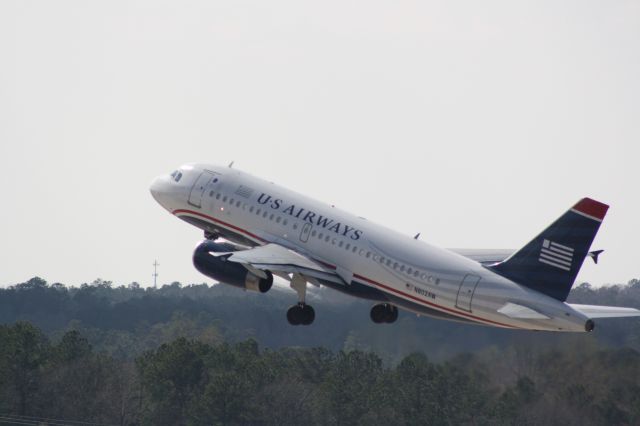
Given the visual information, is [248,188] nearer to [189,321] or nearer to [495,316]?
[495,316]

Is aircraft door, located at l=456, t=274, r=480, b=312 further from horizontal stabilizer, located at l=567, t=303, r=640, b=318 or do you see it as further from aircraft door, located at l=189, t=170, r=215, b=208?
aircraft door, located at l=189, t=170, r=215, b=208

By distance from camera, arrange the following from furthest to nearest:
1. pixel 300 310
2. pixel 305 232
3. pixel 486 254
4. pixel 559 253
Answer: pixel 486 254 → pixel 300 310 → pixel 305 232 → pixel 559 253

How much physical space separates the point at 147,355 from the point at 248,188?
54311 millimetres

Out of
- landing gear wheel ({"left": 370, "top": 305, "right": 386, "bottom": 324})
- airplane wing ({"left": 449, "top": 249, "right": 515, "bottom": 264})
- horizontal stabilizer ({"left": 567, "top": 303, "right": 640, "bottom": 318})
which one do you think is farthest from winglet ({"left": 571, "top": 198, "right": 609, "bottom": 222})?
landing gear wheel ({"left": 370, "top": 305, "right": 386, "bottom": 324})

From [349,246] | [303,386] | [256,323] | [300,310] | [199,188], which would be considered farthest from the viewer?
[256,323]

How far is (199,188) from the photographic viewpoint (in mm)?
84188

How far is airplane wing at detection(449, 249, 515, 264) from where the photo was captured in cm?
8050

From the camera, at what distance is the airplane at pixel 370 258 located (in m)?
70.4

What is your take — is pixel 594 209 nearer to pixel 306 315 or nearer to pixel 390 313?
pixel 390 313

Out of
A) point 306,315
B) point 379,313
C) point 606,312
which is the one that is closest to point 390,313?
point 379,313

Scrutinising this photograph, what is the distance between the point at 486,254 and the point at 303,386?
48.8 meters

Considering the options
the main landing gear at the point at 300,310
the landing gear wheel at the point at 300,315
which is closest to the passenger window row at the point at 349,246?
the main landing gear at the point at 300,310

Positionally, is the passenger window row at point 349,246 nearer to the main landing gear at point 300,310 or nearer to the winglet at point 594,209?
the main landing gear at point 300,310

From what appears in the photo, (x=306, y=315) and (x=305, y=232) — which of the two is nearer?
(x=305, y=232)
